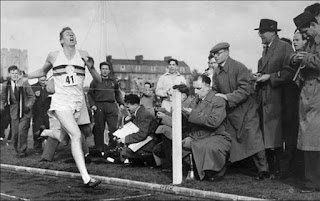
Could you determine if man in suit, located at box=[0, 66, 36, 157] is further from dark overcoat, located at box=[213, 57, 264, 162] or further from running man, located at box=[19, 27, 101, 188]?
dark overcoat, located at box=[213, 57, 264, 162]

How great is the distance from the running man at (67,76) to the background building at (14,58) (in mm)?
5940

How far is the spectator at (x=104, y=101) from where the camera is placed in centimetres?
1219

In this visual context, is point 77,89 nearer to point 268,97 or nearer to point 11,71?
point 268,97

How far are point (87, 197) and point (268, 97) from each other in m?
3.06

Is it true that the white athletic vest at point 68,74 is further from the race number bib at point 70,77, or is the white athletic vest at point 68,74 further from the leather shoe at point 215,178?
the leather shoe at point 215,178

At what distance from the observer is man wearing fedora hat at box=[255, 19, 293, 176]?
829 cm

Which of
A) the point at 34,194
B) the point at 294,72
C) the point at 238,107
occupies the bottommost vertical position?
the point at 34,194

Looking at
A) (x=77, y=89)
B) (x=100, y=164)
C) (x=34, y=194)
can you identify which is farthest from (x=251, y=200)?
(x=100, y=164)

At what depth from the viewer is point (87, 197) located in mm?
7551

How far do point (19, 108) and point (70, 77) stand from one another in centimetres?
449

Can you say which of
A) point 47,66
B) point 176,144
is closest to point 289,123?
point 176,144

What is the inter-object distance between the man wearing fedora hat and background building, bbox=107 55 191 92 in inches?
174

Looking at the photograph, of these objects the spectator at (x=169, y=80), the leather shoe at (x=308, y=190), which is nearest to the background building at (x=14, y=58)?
the spectator at (x=169, y=80)

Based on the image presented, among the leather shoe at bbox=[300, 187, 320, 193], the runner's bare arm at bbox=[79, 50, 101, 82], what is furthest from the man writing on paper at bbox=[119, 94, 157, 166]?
the leather shoe at bbox=[300, 187, 320, 193]
